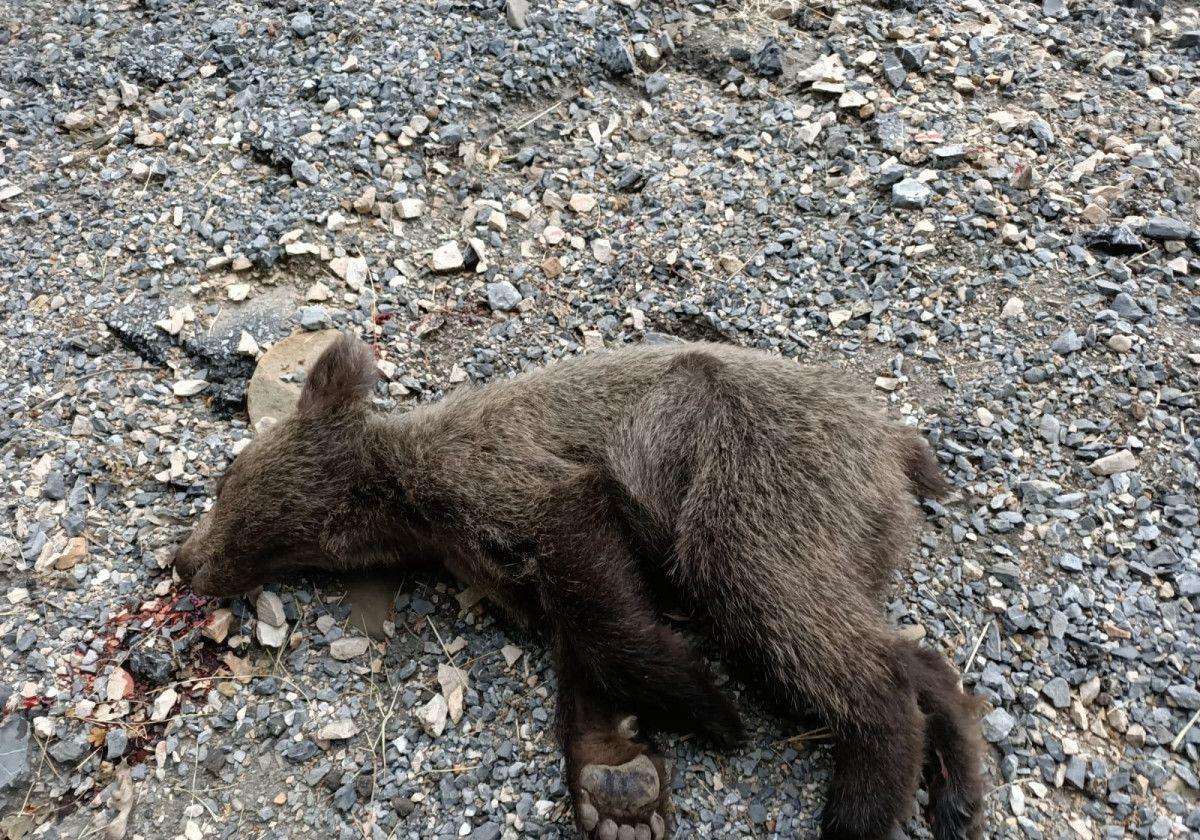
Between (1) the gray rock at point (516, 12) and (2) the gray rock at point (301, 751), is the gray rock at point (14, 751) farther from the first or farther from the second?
(1) the gray rock at point (516, 12)

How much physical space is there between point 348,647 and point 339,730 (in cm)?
43

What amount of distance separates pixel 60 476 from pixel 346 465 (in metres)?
1.62

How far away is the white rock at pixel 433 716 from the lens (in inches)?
169

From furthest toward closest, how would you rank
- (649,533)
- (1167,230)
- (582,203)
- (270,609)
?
(582,203) < (1167,230) < (270,609) < (649,533)

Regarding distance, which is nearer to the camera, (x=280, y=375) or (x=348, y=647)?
(x=348, y=647)

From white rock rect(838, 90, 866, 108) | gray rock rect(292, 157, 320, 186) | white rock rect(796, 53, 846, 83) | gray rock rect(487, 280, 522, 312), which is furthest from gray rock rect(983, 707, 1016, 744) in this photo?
gray rock rect(292, 157, 320, 186)

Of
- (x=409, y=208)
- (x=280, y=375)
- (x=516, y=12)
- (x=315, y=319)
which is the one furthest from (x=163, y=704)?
(x=516, y=12)

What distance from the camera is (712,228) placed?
6039 millimetres

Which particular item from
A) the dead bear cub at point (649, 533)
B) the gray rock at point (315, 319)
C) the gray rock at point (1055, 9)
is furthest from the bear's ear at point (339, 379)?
the gray rock at point (1055, 9)

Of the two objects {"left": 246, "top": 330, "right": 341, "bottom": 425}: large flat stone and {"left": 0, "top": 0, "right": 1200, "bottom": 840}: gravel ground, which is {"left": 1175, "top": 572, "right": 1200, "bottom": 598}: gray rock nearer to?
{"left": 0, "top": 0, "right": 1200, "bottom": 840}: gravel ground

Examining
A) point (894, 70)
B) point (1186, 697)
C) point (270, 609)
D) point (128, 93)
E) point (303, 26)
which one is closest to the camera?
point (1186, 697)

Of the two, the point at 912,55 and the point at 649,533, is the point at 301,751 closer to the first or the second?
the point at 649,533

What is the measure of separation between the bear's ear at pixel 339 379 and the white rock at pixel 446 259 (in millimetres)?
1130

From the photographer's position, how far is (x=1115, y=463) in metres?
4.85
